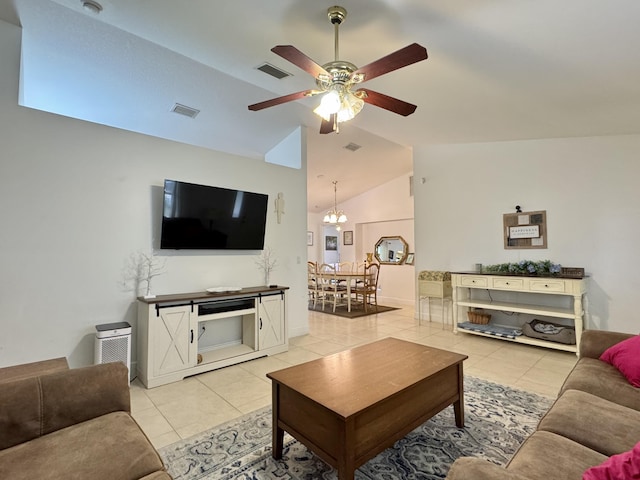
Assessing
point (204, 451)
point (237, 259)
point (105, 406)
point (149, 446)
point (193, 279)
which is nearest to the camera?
point (149, 446)

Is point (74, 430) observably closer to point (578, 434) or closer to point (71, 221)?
point (71, 221)

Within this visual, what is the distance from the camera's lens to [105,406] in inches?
66.2

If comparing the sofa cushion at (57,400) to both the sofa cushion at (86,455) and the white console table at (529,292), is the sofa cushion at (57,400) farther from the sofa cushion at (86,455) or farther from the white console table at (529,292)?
the white console table at (529,292)

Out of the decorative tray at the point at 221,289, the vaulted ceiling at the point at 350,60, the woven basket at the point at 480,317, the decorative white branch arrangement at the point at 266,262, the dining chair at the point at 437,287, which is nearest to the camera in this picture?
the vaulted ceiling at the point at 350,60

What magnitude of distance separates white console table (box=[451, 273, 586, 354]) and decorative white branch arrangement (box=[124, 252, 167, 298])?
413 cm

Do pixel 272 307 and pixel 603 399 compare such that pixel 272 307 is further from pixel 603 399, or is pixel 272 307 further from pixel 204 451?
pixel 603 399

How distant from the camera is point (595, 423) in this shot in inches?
58.1

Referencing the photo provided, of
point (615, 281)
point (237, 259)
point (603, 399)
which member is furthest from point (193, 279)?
point (615, 281)

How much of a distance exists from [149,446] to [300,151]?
4259mm

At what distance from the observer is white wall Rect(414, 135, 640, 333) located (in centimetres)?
388

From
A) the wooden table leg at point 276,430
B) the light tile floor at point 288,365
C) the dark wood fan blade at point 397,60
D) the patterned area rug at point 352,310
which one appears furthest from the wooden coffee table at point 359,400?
the patterned area rug at point 352,310

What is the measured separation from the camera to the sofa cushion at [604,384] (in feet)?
5.80

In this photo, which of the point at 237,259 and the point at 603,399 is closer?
the point at 603,399

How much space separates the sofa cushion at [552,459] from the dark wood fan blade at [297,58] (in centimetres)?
228
